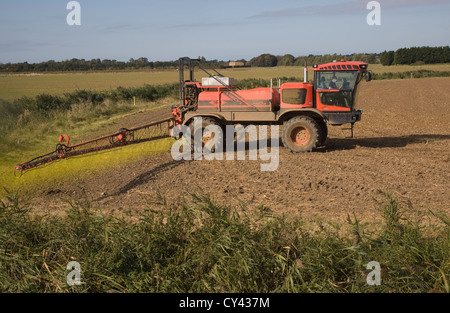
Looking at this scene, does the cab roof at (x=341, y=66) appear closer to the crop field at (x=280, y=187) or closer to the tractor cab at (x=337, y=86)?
the tractor cab at (x=337, y=86)

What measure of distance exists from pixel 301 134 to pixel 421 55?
259 ft

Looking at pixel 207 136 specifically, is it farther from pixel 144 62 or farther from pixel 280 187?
pixel 144 62

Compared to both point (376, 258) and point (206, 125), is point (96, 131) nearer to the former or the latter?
point (206, 125)

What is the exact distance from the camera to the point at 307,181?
34.3 feet

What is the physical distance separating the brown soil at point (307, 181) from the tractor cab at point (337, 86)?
1.43m

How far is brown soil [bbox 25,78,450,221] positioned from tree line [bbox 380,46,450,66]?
74493mm

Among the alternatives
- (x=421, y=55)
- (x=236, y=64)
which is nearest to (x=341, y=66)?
(x=236, y=64)

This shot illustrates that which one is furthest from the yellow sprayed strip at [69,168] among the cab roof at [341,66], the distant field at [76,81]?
the distant field at [76,81]

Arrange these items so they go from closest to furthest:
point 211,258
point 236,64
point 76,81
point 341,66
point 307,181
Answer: point 211,258 → point 307,181 → point 341,66 → point 236,64 → point 76,81

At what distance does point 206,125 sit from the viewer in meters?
13.3

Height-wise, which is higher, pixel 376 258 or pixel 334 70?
pixel 334 70

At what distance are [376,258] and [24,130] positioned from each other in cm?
1704
